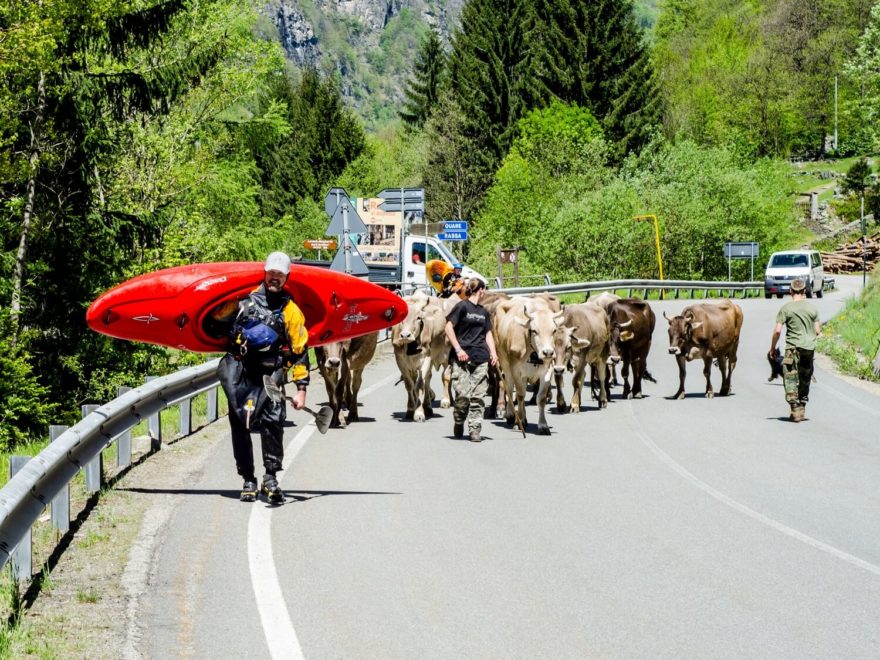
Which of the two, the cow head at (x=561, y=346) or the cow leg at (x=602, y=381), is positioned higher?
the cow head at (x=561, y=346)

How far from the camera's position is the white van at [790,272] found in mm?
52750

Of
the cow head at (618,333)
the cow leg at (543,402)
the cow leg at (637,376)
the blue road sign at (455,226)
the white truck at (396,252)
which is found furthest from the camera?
the white truck at (396,252)

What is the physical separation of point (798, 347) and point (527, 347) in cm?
391

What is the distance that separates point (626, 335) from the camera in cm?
1966

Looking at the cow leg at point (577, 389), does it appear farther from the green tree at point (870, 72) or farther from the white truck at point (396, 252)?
the green tree at point (870, 72)

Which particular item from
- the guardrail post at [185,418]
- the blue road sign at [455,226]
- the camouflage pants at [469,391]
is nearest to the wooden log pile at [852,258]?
the blue road sign at [455,226]

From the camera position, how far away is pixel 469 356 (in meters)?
14.9

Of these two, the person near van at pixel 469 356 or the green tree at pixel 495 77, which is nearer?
the person near van at pixel 469 356

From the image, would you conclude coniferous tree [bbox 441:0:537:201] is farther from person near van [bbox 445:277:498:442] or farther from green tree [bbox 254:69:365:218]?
person near van [bbox 445:277:498:442]

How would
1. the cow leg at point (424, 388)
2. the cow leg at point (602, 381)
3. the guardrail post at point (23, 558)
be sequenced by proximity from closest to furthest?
the guardrail post at point (23, 558) < the cow leg at point (424, 388) < the cow leg at point (602, 381)

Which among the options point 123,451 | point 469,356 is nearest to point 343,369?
point 469,356

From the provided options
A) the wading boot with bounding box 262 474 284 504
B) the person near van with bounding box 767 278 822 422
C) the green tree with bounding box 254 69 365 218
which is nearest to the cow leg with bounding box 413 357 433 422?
the person near van with bounding box 767 278 822 422

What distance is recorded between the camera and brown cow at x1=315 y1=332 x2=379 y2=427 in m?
15.3

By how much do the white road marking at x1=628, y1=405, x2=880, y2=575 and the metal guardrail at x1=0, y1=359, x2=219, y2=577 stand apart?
17.4 ft
